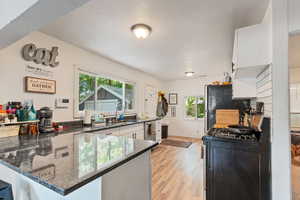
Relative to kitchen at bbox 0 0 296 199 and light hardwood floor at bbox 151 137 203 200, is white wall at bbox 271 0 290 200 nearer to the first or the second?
kitchen at bbox 0 0 296 199

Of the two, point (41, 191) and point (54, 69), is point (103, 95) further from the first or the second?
point (41, 191)

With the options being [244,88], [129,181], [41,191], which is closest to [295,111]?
[244,88]

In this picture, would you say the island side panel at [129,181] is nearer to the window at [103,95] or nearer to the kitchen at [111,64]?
the kitchen at [111,64]

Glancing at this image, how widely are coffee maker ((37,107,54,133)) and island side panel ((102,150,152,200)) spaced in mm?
1620

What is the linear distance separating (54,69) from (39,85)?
0.37 meters

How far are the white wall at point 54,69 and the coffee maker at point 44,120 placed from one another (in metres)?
0.17

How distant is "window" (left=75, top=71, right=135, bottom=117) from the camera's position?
3.09m

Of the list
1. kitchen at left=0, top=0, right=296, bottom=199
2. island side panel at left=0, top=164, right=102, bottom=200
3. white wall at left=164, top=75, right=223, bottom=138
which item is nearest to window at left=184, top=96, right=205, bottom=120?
white wall at left=164, top=75, right=223, bottom=138

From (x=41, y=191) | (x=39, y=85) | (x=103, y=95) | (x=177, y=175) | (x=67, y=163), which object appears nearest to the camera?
(x=67, y=163)

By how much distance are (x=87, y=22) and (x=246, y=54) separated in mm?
1981

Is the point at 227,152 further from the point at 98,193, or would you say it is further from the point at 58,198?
the point at 58,198

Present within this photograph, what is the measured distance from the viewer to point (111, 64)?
374 cm

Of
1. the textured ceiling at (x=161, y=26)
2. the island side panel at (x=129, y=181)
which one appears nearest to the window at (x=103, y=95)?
the textured ceiling at (x=161, y=26)

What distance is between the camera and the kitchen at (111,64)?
1.11m
